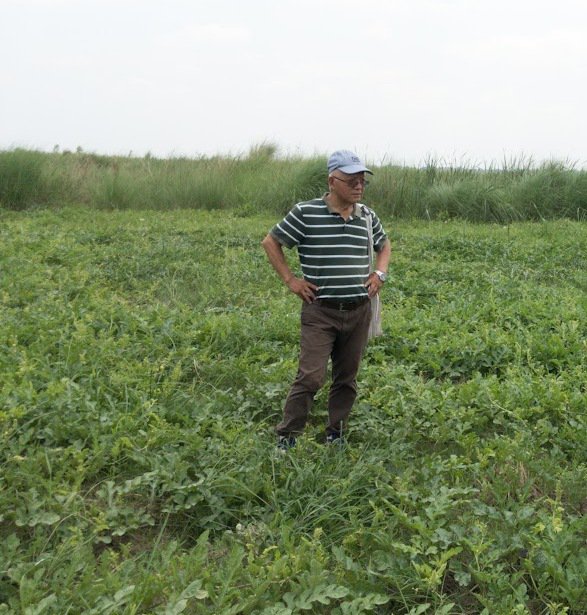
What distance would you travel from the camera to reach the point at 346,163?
3465mm

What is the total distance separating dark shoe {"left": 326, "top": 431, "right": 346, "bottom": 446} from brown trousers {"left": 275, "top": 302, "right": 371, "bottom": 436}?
0.07 meters

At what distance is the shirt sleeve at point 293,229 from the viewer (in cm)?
358

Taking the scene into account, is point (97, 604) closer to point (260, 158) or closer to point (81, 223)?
point (81, 223)

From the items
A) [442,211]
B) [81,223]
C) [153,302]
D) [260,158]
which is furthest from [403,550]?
[260,158]

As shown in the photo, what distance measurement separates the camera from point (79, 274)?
7.11 metres

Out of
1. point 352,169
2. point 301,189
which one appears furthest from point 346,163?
point 301,189

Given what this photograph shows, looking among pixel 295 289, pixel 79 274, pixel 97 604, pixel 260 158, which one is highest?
pixel 260 158

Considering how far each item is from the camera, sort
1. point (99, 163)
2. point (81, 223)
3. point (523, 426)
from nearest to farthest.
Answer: point (523, 426) < point (81, 223) < point (99, 163)

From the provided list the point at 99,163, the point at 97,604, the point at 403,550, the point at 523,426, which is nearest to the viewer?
the point at 97,604

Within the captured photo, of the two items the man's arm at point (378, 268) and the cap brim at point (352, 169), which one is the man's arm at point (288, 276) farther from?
the cap brim at point (352, 169)

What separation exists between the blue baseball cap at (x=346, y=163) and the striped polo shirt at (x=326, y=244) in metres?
0.24

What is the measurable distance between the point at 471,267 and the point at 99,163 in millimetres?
13220

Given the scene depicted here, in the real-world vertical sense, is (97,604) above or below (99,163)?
below

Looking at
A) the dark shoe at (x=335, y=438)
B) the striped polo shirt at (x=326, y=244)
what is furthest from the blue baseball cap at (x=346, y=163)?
the dark shoe at (x=335, y=438)
